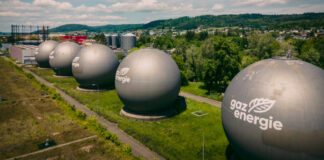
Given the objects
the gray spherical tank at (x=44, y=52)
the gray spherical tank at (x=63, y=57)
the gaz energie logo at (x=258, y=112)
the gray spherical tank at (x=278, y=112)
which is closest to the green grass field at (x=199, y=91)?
the gray spherical tank at (x=278, y=112)

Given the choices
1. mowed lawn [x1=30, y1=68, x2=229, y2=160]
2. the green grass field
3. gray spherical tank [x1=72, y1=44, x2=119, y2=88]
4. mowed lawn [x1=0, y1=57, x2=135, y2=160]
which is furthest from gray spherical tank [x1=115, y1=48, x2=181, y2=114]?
the green grass field

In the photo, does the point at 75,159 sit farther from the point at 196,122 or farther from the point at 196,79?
the point at 196,79

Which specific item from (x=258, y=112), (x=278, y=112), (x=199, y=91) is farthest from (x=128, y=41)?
(x=278, y=112)

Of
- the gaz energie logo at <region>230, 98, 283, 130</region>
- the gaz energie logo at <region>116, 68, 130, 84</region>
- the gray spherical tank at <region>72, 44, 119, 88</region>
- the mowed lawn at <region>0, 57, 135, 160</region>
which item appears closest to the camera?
the gaz energie logo at <region>230, 98, 283, 130</region>

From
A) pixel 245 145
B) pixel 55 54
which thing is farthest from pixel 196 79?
pixel 245 145

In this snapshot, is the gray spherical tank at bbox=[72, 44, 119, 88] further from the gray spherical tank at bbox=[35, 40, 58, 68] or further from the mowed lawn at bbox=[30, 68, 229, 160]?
the gray spherical tank at bbox=[35, 40, 58, 68]

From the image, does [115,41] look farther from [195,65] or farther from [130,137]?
[130,137]
